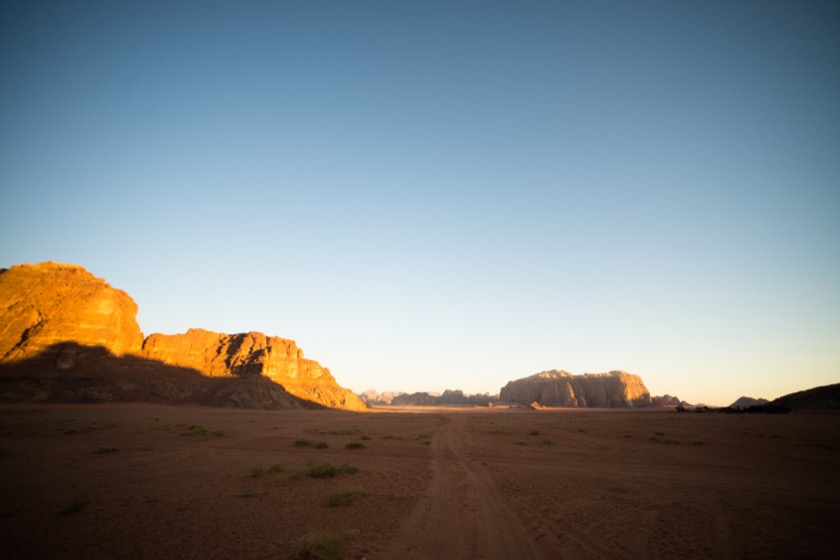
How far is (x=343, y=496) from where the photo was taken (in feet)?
31.8

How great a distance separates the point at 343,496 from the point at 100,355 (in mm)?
74164

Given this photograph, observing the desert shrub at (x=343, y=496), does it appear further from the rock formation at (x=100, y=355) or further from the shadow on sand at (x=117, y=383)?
the rock formation at (x=100, y=355)

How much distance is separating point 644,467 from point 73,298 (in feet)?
287

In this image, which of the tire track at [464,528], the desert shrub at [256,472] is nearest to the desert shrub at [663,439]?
the tire track at [464,528]

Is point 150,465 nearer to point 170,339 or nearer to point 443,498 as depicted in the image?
point 443,498

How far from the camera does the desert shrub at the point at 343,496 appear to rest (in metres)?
9.31

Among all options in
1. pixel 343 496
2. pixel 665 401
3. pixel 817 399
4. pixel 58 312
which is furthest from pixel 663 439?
pixel 665 401

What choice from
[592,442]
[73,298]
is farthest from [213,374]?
[592,442]

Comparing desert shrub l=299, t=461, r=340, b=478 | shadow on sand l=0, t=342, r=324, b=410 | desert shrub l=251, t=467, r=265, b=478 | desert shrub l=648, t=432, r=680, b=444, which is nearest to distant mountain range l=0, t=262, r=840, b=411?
shadow on sand l=0, t=342, r=324, b=410

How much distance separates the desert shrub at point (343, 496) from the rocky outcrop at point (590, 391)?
136 m

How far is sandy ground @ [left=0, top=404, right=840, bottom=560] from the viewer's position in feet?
21.7

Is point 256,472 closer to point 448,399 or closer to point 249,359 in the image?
point 249,359

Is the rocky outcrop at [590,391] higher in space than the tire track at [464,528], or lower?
higher

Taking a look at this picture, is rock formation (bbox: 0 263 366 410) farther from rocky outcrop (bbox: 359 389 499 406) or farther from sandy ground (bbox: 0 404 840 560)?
rocky outcrop (bbox: 359 389 499 406)
